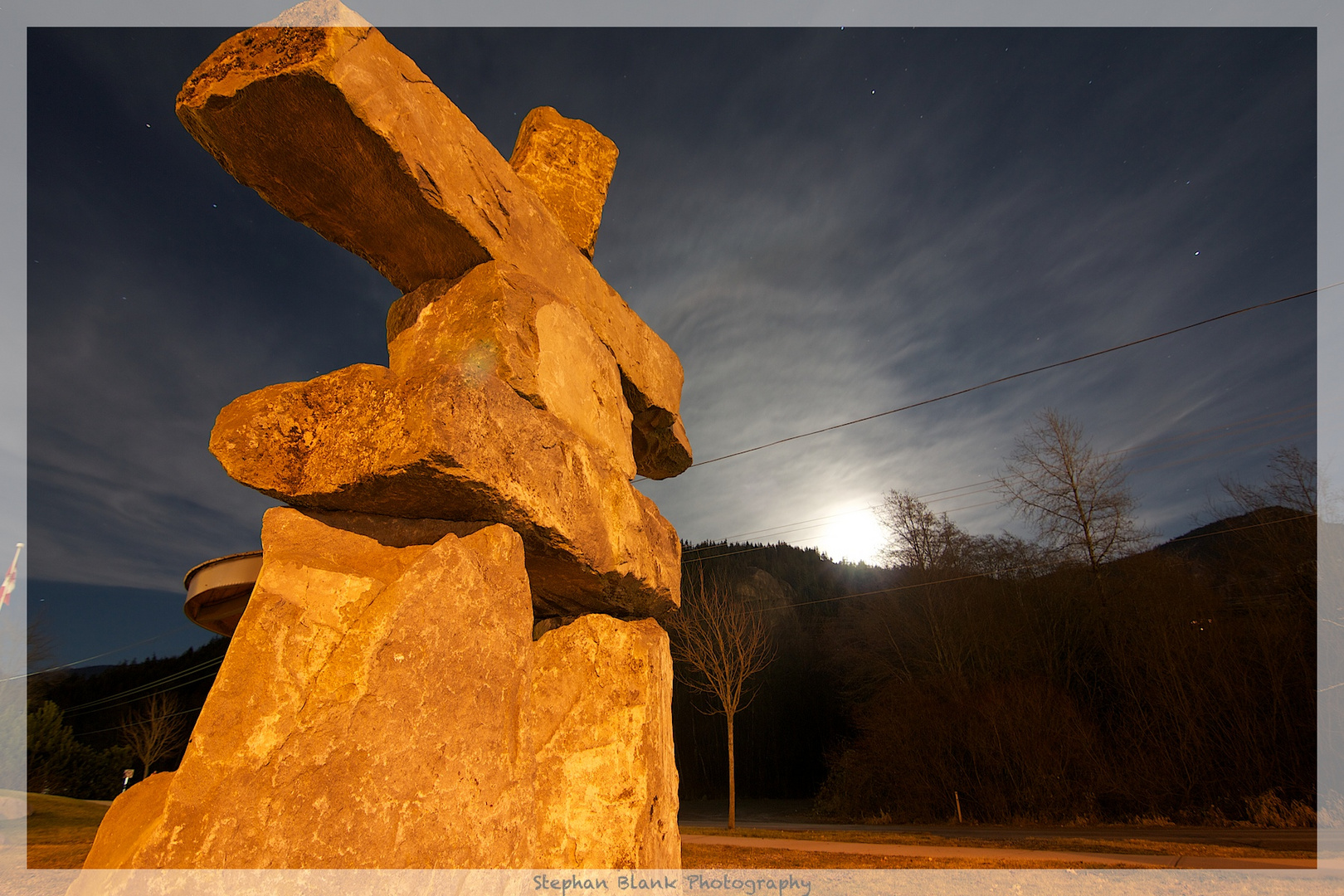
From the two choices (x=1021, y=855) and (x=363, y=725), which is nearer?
(x=363, y=725)

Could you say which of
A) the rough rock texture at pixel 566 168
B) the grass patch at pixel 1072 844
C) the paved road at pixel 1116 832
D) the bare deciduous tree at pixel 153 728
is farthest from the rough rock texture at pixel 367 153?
the bare deciduous tree at pixel 153 728

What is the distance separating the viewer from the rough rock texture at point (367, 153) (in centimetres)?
167

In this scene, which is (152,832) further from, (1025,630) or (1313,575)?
(1025,630)

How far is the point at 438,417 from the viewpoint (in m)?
1.58

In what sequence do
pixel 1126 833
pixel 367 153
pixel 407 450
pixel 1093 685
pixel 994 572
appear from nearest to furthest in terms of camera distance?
pixel 407 450
pixel 367 153
pixel 1126 833
pixel 1093 685
pixel 994 572

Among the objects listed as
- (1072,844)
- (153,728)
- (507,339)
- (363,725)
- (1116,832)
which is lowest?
(153,728)

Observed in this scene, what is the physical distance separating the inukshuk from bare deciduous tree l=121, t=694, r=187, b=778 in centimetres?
3351

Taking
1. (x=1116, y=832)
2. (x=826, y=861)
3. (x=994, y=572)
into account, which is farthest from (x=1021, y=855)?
(x=994, y=572)

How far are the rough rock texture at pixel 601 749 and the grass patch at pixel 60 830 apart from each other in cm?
497

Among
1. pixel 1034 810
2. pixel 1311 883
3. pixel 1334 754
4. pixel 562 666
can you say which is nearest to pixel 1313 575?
pixel 1334 754

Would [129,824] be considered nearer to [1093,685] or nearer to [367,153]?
[367,153]

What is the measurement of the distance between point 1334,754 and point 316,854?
15855mm

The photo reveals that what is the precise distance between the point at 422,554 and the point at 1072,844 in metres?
10.7

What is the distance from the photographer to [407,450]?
5.10 feet
